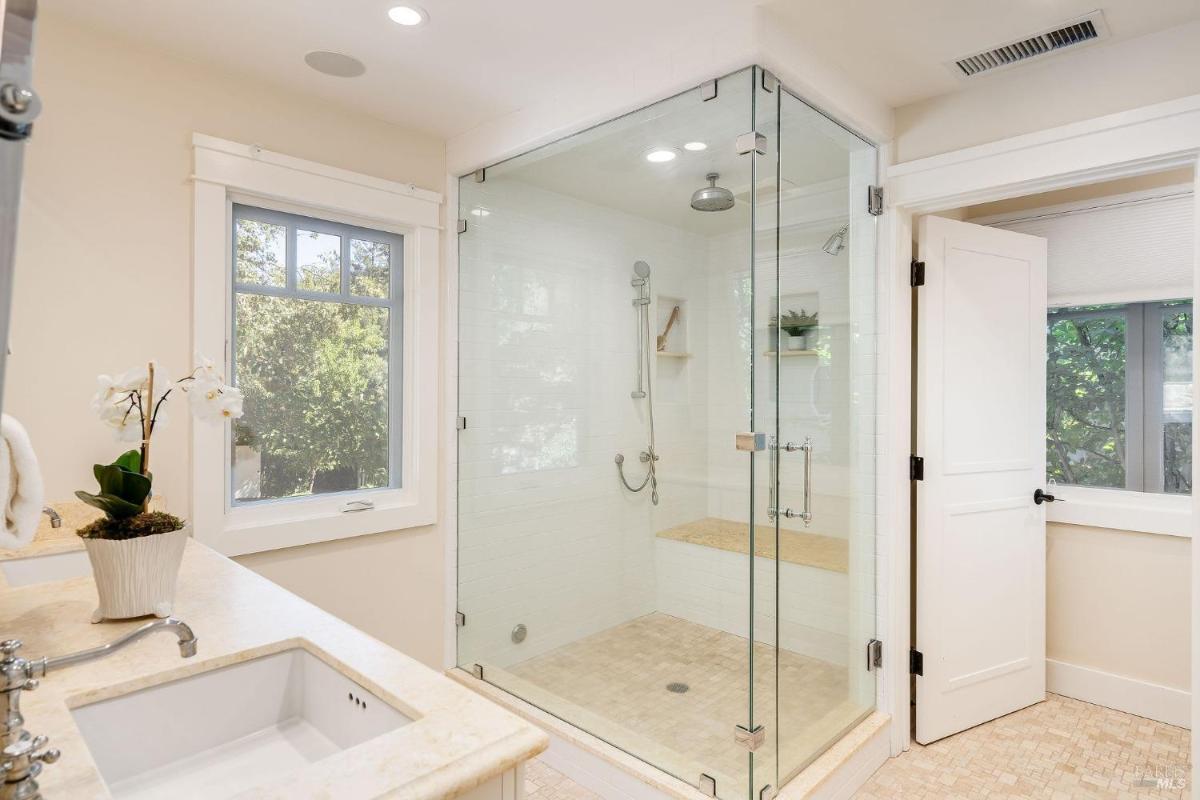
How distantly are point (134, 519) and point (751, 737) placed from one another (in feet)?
5.78

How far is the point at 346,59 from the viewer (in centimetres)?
225

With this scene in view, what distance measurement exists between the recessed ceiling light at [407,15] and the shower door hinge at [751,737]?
2384 millimetres

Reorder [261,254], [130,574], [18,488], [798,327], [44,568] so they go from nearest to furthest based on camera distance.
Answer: [18,488] < [130,574] < [44,568] < [798,327] < [261,254]

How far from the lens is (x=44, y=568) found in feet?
5.81

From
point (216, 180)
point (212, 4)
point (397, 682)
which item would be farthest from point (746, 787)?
point (212, 4)

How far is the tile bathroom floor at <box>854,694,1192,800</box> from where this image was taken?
2.26 meters

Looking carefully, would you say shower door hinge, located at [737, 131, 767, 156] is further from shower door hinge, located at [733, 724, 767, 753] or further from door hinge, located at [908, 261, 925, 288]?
shower door hinge, located at [733, 724, 767, 753]

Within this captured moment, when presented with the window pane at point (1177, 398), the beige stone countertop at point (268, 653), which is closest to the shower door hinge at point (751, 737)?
the beige stone countertop at point (268, 653)

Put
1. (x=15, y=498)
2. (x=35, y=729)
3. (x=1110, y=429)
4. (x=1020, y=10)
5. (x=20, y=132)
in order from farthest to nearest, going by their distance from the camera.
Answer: (x=1110, y=429) < (x=1020, y=10) < (x=35, y=729) < (x=15, y=498) < (x=20, y=132)

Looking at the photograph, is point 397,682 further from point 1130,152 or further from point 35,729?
point 1130,152

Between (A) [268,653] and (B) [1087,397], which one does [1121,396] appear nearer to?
(B) [1087,397]

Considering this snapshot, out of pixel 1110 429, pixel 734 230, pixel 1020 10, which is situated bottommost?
pixel 1110 429

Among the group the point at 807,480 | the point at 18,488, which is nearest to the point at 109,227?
the point at 18,488

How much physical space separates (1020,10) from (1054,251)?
5.07 ft
